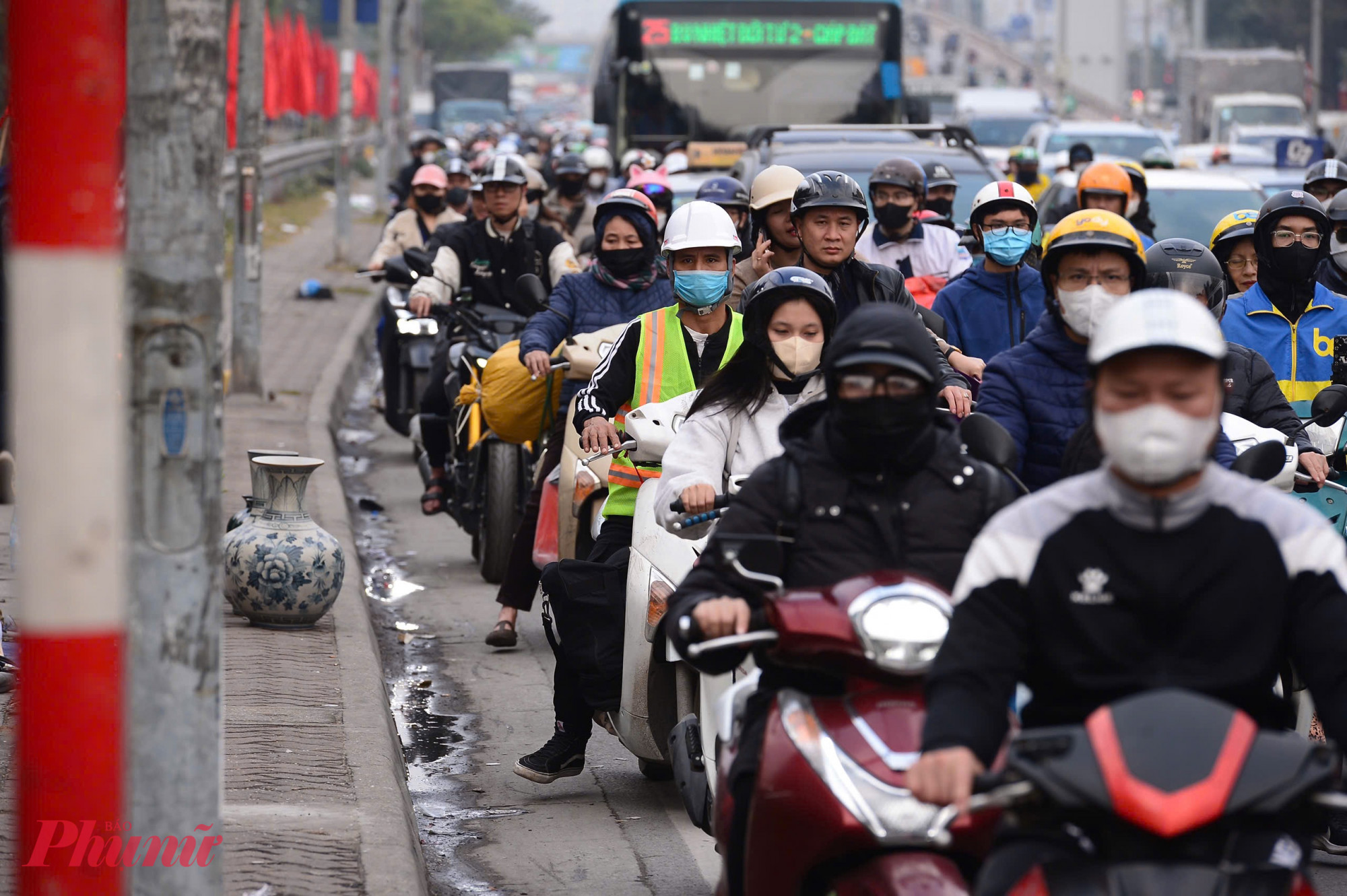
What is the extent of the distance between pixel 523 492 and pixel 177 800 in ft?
20.5

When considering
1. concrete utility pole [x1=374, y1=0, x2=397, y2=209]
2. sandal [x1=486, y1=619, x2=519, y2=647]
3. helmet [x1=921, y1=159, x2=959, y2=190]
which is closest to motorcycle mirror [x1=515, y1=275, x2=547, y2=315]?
sandal [x1=486, y1=619, x2=519, y2=647]

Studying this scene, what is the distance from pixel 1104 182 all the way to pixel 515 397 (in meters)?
3.85

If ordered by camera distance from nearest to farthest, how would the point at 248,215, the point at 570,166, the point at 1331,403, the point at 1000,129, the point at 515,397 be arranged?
the point at 1331,403 < the point at 515,397 < the point at 248,215 < the point at 570,166 < the point at 1000,129

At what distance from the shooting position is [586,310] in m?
8.46

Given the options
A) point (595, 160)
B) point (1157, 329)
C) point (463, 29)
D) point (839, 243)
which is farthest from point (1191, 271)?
point (463, 29)

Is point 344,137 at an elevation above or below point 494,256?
above

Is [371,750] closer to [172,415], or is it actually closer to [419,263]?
[172,415]

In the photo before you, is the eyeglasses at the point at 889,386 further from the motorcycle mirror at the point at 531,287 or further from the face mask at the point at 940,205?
the face mask at the point at 940,205

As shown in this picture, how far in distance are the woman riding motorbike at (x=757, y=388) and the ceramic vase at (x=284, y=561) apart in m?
3.06

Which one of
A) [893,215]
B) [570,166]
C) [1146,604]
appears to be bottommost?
[1146,604]

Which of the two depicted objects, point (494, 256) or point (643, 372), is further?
point (494, 256)

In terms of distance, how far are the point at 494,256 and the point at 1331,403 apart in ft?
18.1

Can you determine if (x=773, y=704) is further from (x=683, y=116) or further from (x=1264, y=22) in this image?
(x=1264, y=22)

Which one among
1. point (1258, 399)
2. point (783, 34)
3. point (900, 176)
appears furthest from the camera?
point (783, 34)
